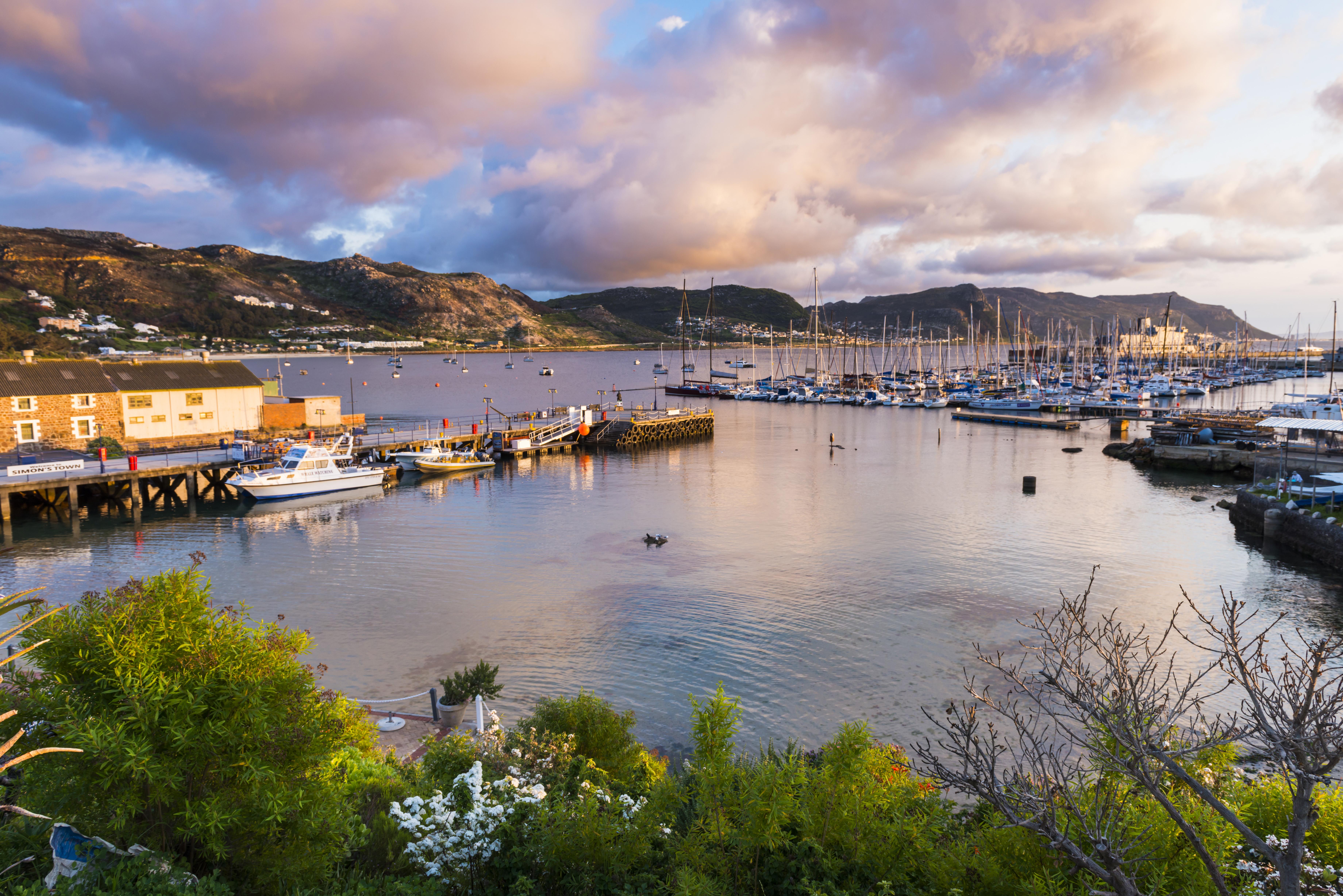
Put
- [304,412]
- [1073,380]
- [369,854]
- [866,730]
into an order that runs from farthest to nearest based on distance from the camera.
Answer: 1. [1073,380]
2. [304,412]
3. [866,730]
4. [369,854]

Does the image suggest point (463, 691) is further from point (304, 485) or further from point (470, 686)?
point (304, 485)

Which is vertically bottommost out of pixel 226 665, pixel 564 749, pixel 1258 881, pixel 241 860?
pixel 564 749

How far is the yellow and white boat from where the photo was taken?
183 ft

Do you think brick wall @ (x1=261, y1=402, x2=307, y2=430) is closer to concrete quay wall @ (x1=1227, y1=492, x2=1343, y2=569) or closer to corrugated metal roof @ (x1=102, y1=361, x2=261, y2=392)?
corrugated metal roof @ (x1=102, y1=361, x2=261, y2=392)

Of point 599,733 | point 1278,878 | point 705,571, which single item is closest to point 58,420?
point 705,571

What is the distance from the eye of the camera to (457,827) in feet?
27.9

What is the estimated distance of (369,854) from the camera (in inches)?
343

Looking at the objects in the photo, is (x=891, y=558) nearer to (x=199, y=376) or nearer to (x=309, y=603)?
(x=309, y=603)

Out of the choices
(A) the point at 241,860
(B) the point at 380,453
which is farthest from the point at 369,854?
(B) the point at 380,453

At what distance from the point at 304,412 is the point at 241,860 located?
59.9 m

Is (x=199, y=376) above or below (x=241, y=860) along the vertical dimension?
above

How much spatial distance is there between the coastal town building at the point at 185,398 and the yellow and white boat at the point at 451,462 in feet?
46.9

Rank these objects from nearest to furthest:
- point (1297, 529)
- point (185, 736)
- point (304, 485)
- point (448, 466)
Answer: point (185, 736) → point (1297, 529) → point (304, 485) → point (448, 466)

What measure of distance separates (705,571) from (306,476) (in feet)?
96.7
